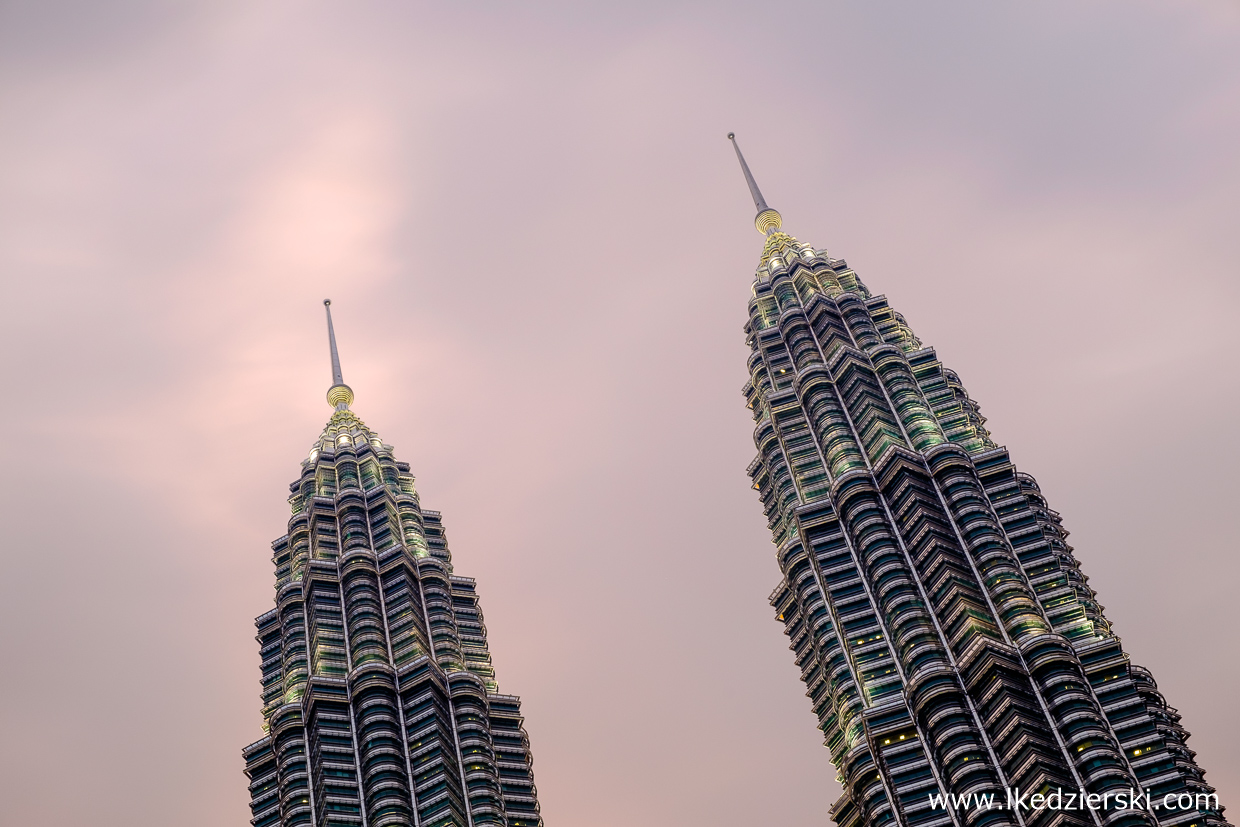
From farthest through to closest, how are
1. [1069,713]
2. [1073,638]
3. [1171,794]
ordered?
[1073,638]
[1069,713]
[1171,794]

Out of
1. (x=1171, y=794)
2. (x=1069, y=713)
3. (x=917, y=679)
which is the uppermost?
(x=917, y=679)

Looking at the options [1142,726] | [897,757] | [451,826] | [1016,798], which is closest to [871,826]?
[897,757]

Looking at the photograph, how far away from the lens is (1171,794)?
6629 inches

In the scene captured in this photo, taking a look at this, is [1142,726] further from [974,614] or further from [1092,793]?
[974,614]

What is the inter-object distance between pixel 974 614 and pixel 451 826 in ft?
244

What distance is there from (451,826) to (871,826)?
181ft

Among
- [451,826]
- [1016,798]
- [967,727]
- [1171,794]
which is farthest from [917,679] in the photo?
[451,826]

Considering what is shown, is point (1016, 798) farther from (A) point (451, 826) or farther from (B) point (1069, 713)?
(A) point (451, 826)

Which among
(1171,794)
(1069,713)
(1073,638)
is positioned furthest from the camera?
(1073,638)

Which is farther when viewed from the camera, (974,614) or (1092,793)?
(974,614)

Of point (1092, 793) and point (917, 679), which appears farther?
point (917, 679)

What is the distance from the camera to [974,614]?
7761 inches

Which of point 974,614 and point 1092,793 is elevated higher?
point 974,614

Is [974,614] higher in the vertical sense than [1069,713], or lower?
higher
